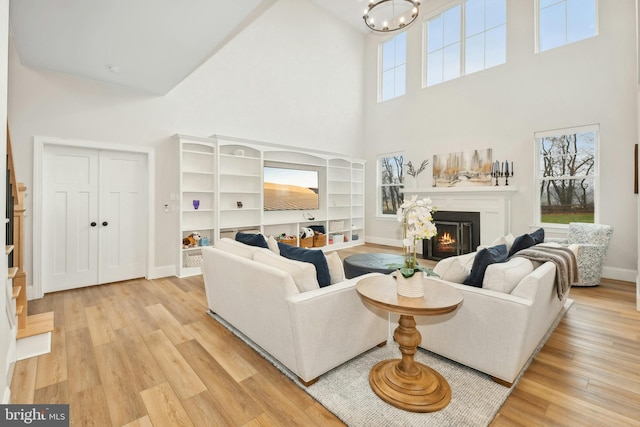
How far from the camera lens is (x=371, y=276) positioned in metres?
2.23

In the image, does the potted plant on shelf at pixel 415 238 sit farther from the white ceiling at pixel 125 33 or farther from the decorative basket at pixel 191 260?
the decorative basket at pixel 191 260

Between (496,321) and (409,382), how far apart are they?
674 millimetres

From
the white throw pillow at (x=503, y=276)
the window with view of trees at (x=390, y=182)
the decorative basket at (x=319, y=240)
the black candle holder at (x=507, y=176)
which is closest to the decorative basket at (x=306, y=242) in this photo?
the decorative basket at (x=319, y=240)

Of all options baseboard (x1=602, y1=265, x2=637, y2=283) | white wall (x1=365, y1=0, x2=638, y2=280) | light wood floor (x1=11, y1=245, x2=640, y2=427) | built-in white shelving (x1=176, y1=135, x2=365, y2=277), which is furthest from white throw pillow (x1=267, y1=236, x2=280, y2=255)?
baseboard (x1=602, y1=265, x2=637, y2=283)

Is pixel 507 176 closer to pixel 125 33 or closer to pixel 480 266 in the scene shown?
pixel 480 266

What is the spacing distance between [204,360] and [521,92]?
250 inches

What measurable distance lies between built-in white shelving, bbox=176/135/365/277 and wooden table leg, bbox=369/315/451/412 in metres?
3.68

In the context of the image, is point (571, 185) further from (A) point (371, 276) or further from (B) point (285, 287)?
(B) point (285, 287)

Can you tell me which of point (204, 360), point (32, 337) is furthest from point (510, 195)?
point (32, 337)

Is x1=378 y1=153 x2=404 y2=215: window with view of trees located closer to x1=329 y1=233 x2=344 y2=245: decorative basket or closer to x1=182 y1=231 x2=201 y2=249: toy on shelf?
x1=329 y1=233 x2=344 y2=245: decorative basket

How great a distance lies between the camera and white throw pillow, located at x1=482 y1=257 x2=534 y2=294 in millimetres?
1951

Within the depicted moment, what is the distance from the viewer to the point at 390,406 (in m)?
1.73

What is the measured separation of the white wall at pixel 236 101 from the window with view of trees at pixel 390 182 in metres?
0.77

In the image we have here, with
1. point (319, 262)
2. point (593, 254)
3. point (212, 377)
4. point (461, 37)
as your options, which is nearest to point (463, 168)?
point (593, 254)
